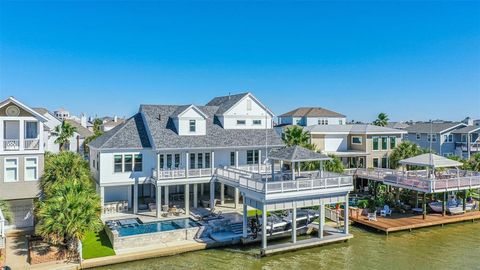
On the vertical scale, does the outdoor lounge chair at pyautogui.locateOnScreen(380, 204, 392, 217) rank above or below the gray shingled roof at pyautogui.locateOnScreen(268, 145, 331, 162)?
below

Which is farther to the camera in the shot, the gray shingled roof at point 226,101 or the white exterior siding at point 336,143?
the white exterior siding at point 336,143

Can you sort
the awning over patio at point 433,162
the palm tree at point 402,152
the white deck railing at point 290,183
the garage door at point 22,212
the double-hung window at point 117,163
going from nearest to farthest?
the white deck railing at point 290,183 → the garage door at point 22,212 → the double-hung window at point 117,163 → the awning over patio at point 433,162 → the palm tree at point 402,152

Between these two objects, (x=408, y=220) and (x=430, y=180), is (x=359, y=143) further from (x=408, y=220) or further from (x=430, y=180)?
(x=408, y=220)

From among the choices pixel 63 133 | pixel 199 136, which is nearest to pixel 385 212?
pixel 199 136

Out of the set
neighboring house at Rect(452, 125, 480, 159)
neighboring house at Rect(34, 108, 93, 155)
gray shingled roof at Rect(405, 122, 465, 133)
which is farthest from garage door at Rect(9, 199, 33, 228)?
neighboring house at Rect(452, 125, 480, 159)

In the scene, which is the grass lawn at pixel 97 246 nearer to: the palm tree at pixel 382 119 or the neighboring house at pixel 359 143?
the neighboring house at pixel 359 143

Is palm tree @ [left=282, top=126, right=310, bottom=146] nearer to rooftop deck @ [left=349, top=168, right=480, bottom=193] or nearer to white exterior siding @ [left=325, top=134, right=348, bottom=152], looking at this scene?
white exterior siding @ [left=325, top=134, right=348, bottom=152]

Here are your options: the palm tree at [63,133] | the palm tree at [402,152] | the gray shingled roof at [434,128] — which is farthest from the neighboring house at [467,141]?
the palm tree at [63,133]

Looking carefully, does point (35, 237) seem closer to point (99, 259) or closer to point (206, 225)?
point (99, 259)
